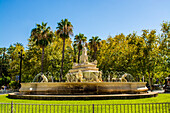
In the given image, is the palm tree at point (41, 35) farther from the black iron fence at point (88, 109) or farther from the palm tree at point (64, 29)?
the black iron fence at point (88, 109)

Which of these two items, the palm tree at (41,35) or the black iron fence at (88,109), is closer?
the black iron fence at (88,109)

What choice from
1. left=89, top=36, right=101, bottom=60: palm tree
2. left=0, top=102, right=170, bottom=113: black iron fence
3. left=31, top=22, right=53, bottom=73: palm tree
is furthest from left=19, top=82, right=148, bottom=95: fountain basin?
left=89, top=36, right=101, bottom=60: palm tree

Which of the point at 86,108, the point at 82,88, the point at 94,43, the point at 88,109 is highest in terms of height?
the point at 94,43

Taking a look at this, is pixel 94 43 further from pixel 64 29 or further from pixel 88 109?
pixel 88 109

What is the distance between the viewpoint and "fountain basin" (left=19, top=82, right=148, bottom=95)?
1362cm

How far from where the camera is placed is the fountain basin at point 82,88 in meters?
13.6

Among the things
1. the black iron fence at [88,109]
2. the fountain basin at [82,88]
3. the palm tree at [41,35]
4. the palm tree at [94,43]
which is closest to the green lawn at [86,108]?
the black iron fence at [88,109]

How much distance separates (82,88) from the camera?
44.7ft

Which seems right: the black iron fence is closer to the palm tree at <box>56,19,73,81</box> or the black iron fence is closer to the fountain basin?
the fountain basin

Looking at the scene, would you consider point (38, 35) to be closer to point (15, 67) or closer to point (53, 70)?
point (53, 70)

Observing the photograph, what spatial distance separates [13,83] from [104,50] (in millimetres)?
19237

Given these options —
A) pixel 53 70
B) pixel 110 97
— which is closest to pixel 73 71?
pixel 110 97

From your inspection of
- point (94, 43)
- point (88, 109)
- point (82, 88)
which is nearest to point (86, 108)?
point (88, 109)

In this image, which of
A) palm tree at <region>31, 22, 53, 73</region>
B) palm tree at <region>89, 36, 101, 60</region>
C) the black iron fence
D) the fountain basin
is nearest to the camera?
the black iron fence
